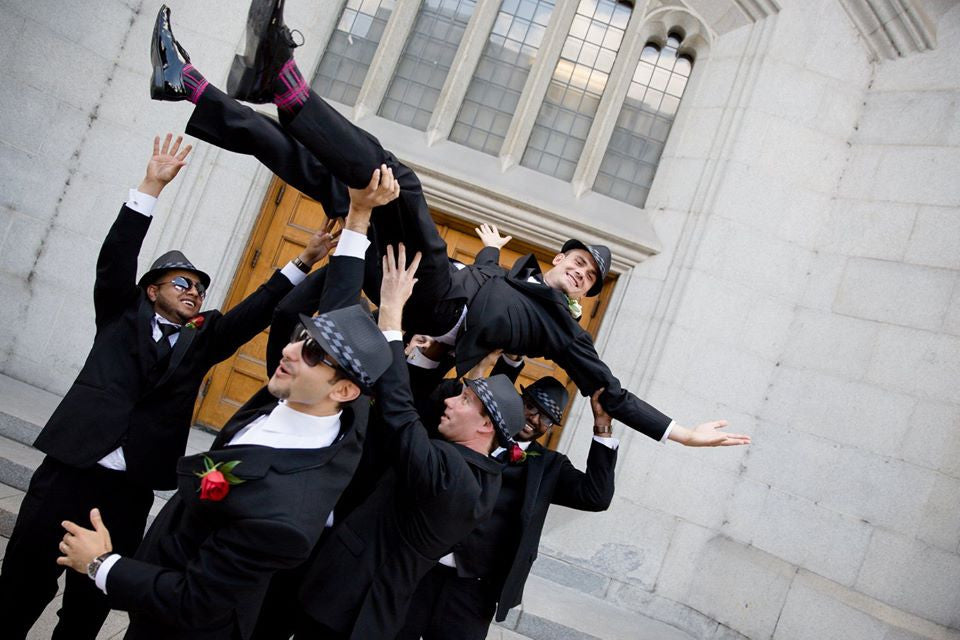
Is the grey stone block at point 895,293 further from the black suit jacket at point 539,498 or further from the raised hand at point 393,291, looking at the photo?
the raised hand at point 393,291

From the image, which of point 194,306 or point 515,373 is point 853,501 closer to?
point 515,373

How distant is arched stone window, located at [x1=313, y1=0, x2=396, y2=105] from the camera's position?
611 centimetres

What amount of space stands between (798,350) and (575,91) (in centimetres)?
278

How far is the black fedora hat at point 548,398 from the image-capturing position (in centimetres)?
295

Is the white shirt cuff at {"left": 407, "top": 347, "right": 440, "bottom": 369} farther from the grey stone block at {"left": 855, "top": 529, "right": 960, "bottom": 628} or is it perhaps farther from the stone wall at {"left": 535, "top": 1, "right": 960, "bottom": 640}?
the grey stone block at {"left": 855, "top": 529, "right": 960, "bottom": 628}

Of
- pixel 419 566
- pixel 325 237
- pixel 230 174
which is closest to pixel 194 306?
pixel 325 237

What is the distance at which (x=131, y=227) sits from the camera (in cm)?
247

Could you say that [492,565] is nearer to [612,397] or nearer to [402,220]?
[612,397]

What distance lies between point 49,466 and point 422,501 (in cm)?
136

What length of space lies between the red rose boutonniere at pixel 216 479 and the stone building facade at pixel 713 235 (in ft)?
13.6

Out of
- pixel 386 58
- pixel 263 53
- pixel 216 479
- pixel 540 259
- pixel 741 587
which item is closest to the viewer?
pixel 216 479

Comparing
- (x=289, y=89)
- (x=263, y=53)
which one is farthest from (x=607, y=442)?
(x=263, y=53)

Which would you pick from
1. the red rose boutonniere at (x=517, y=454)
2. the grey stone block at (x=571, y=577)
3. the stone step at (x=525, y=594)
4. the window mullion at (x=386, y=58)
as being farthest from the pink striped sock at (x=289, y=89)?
the grey stone block at (x=571, y=577)

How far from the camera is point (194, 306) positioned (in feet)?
8.91
